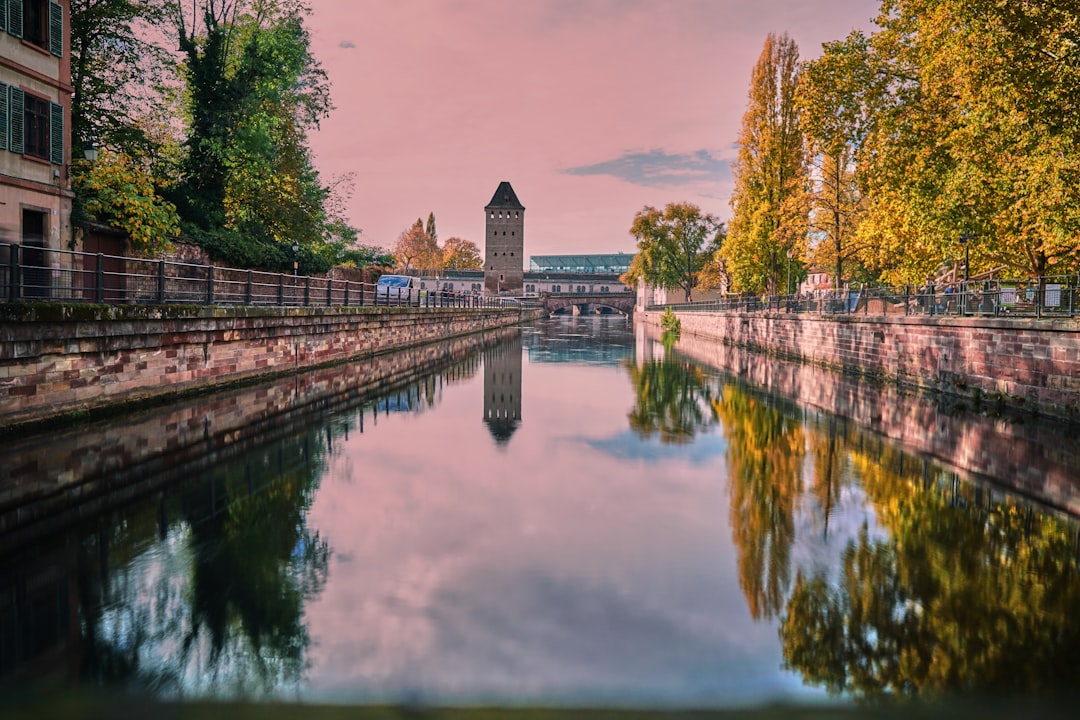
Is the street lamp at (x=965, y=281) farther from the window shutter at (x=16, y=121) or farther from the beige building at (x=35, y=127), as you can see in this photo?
the window shutter at (x=16, y=121)

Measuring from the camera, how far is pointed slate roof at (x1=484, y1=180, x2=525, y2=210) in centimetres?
12638

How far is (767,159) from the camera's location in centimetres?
3759

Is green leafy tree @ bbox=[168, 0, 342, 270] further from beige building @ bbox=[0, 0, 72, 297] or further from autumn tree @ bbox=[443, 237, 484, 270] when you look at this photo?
autumn tree @ bbox=[443, 237, 484, 270]

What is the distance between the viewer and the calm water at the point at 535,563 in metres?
4.43

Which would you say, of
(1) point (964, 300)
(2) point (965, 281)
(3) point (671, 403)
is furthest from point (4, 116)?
(2) point (965, 281)

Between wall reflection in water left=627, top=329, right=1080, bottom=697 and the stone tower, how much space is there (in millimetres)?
112664

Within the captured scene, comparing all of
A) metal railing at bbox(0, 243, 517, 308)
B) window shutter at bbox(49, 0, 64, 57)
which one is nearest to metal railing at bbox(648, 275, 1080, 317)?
metal railing at bbox(0, 243, 517, 308)

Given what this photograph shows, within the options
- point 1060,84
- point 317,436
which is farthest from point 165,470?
point 1060,84

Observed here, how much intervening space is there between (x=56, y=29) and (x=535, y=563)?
21572 mm

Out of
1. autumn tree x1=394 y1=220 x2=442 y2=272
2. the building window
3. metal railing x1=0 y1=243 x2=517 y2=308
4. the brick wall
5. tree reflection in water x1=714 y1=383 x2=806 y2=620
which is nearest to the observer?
tree reflection in water x1=714 y1=383 x2=806 y2=620

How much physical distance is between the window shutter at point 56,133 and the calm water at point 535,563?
449 inches

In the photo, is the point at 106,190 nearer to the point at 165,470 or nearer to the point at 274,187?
the point at 274,187

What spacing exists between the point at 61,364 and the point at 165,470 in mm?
3519

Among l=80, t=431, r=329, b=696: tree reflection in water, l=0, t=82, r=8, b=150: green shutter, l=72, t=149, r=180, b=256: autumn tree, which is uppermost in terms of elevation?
l=0, t=82, r=8, b=150: green shutter
